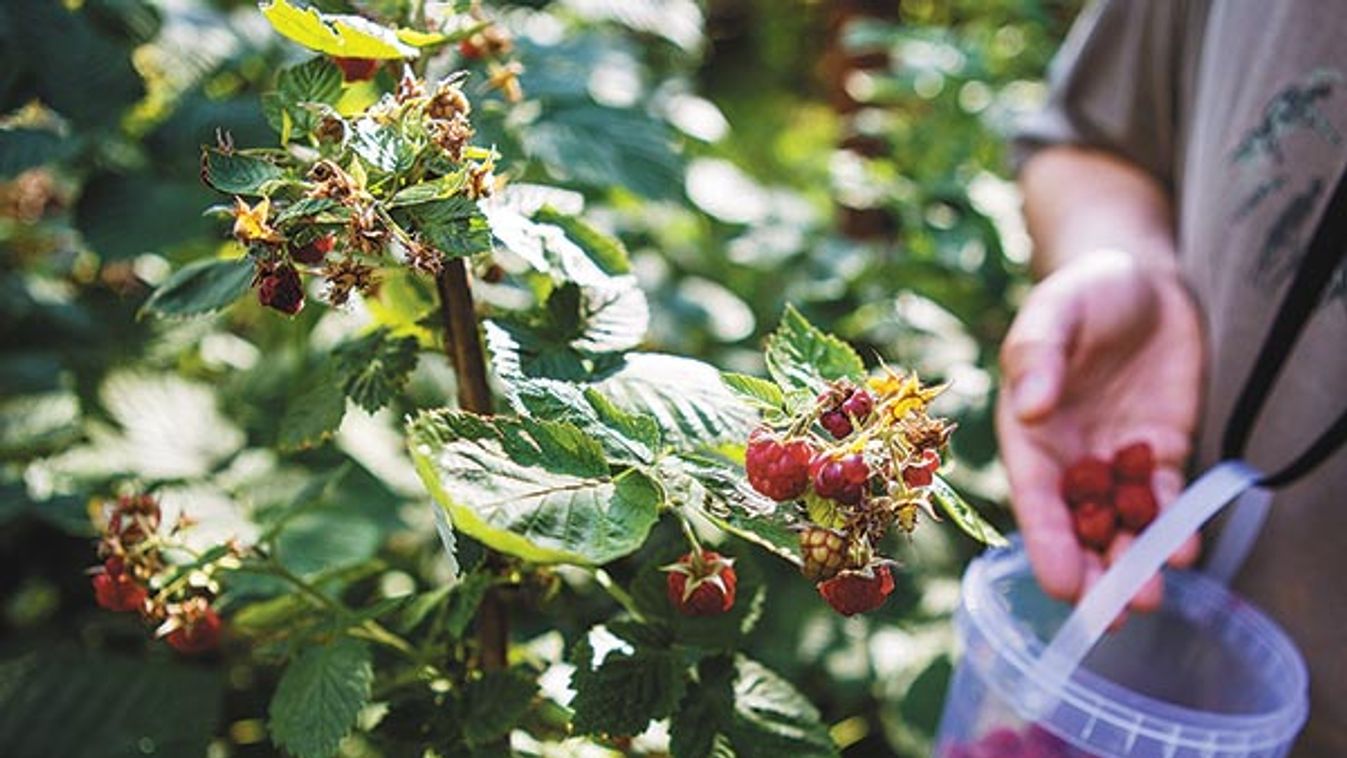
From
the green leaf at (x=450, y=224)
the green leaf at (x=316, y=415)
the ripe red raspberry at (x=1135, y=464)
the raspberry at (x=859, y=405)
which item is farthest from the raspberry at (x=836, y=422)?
the ripe red raspberry at (x=1135, y=464)

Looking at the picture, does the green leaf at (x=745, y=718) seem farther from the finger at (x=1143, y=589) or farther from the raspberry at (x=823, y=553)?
the finger at (x=1143, y=589)

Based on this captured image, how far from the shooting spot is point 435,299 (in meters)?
0.63

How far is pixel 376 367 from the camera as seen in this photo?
60 cm

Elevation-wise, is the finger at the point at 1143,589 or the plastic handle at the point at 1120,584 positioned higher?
the plastic handle at the point at 1120,584

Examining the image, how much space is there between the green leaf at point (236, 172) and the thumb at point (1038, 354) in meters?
Answer: 0.52

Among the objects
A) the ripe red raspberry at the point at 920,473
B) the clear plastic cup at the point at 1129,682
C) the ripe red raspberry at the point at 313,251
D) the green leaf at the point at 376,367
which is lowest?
the clear plastic cup at the point at 1129,682

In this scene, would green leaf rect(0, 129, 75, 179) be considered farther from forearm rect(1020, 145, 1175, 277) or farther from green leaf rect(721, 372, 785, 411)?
forearm rect(1020, 145, 1175, 277)

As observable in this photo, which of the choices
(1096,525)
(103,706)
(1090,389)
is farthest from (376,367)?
(1090,389)

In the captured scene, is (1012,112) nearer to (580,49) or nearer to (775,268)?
(775,268)

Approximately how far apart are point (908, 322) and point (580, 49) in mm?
428

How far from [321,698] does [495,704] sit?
84 millimetres

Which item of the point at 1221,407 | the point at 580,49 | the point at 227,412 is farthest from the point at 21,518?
the point at 1221,407

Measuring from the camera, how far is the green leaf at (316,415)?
61cm

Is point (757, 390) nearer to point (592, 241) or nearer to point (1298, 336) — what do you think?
point (592, 241)
